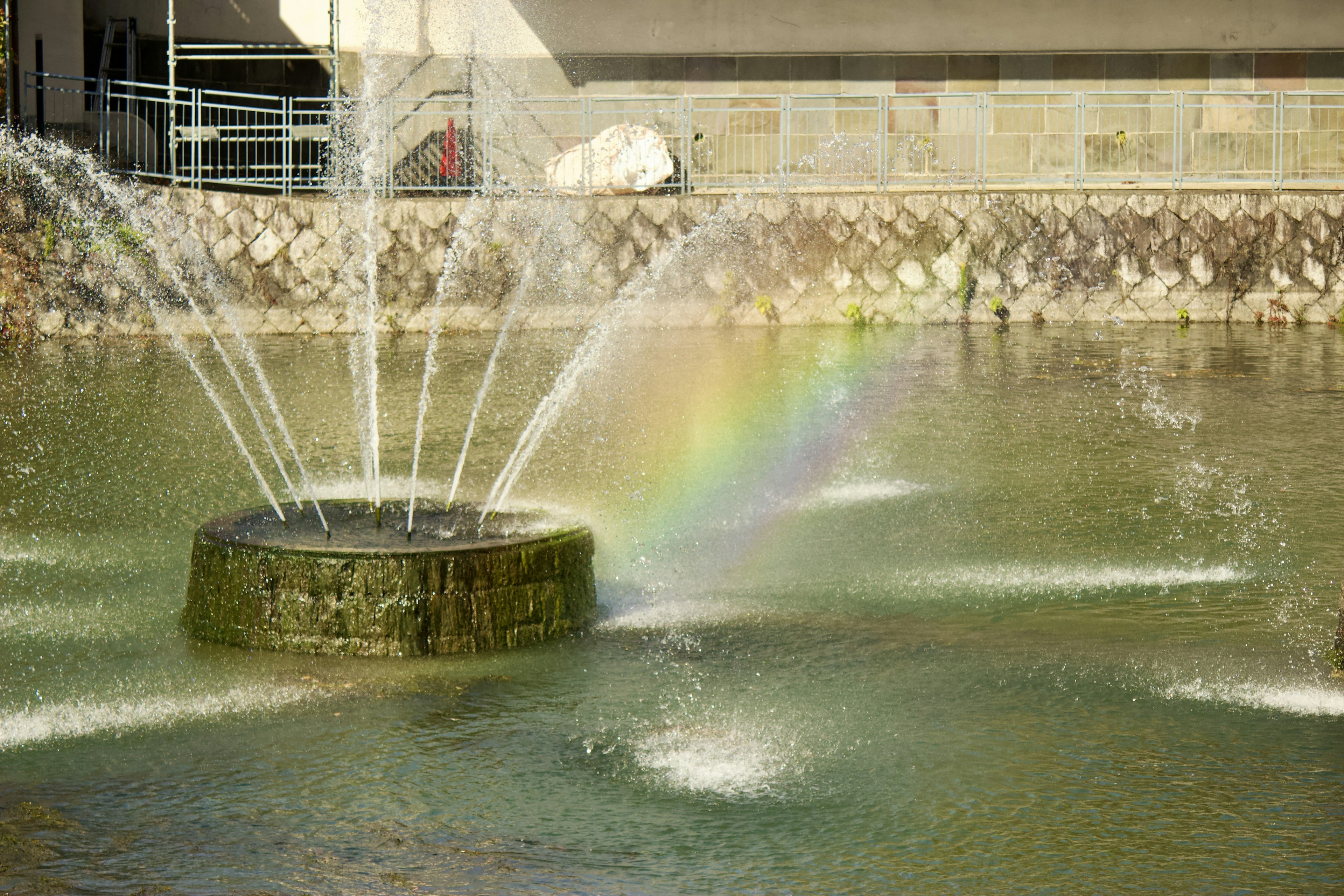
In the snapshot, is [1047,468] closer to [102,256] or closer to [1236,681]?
[1236,681]

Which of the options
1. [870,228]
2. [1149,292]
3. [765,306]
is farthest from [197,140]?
[1149,292]

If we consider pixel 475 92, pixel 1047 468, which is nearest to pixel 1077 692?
pixel 1047 468

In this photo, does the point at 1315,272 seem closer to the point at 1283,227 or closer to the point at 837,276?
the point at 1283,227

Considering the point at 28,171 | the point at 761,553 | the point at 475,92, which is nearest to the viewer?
the point at 761,553

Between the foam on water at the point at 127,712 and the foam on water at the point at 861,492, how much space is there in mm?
4511

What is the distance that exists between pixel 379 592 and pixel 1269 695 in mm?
3431

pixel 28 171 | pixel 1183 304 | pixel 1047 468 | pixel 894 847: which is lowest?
pixel 894 847

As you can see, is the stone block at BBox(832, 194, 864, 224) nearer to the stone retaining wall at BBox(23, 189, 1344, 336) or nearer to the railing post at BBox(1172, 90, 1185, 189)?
the stone retaining wall at BBox(23, 189, 1344, 336)

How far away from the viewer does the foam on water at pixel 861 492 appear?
10250 mm

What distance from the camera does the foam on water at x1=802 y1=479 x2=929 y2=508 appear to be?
10250 millimetres

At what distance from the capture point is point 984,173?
→ 21.7 meters

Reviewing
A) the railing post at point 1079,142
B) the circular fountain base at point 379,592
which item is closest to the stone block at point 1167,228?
the railing post at point 1079,142

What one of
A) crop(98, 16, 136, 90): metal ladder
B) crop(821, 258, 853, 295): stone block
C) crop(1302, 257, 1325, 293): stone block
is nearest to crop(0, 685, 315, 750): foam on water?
crop(821, 258, 853, 295): stone block

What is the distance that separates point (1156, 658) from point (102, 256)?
14803 mm
